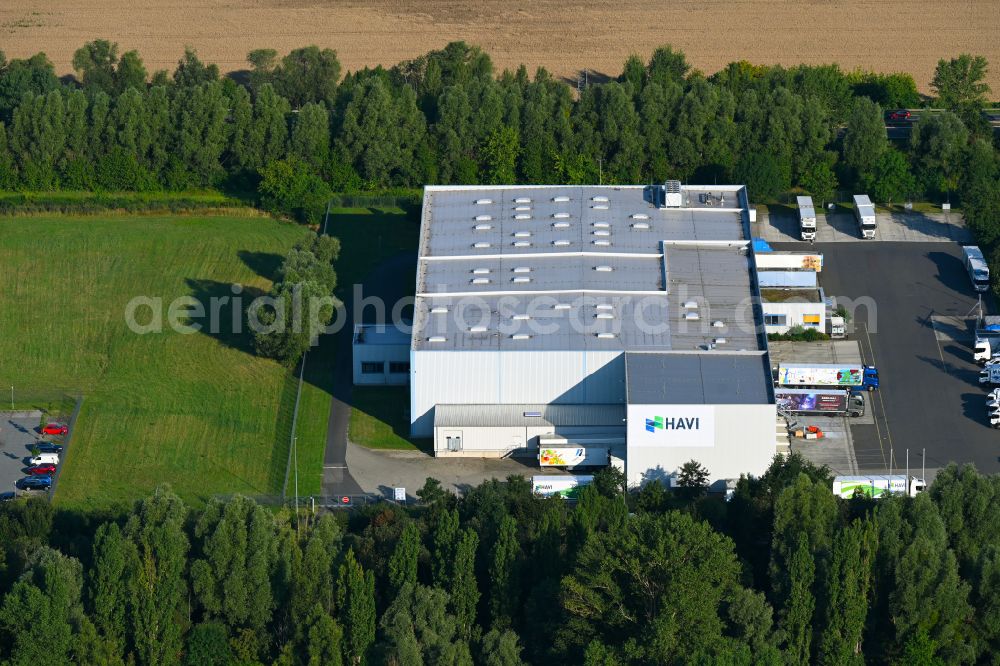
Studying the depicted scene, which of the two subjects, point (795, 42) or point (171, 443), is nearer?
point (171, 443)

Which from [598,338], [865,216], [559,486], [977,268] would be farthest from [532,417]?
[865,216]

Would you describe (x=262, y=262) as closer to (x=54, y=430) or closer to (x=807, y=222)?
(x=54, y=430)

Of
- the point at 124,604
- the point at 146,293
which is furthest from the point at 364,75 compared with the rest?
the point at 124,604

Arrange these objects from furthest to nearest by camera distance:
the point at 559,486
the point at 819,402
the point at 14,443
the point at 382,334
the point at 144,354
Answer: the point at 144,354
the point at 382,334
the point at 819,402
the point at 14,443
the point at 559,486

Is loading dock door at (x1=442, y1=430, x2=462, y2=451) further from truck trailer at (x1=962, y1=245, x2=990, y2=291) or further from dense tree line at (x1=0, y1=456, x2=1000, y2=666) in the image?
truck trailer at (x1=962, y1=245, x2=990, y2=291)

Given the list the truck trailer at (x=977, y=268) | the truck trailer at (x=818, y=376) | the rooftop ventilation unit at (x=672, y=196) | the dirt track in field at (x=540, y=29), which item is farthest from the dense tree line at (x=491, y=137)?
the truck trailer at (x=818, y=376)

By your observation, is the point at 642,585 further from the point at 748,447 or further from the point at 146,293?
the point at 146,293

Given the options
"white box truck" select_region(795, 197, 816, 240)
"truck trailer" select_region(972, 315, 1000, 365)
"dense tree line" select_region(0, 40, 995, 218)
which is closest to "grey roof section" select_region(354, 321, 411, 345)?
"dense tree line" select_region(0, 40, 995, 218)
